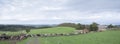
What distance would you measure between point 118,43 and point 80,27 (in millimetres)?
64974

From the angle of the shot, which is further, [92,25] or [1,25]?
[1,25]

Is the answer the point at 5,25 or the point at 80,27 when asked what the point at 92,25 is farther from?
the point at 5,25

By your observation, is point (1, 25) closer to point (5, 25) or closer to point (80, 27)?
point (5, 25)

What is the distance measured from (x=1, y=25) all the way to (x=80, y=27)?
40.4 meters

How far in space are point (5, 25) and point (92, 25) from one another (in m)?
45.2

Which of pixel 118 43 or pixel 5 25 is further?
pixel 5 25

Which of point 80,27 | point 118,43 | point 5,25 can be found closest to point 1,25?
point 5,25

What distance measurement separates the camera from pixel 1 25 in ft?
365

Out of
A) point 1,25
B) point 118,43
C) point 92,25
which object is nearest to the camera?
point 118,43

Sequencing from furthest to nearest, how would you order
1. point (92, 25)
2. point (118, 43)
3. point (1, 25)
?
point (1, 25), point (92, 25), point (118, 43)

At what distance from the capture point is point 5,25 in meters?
112

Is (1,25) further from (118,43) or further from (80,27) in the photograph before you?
(118,43)

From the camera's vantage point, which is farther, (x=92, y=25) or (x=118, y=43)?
(x=92, y=25)

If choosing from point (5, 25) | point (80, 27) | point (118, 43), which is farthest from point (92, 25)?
point (118, 43)
